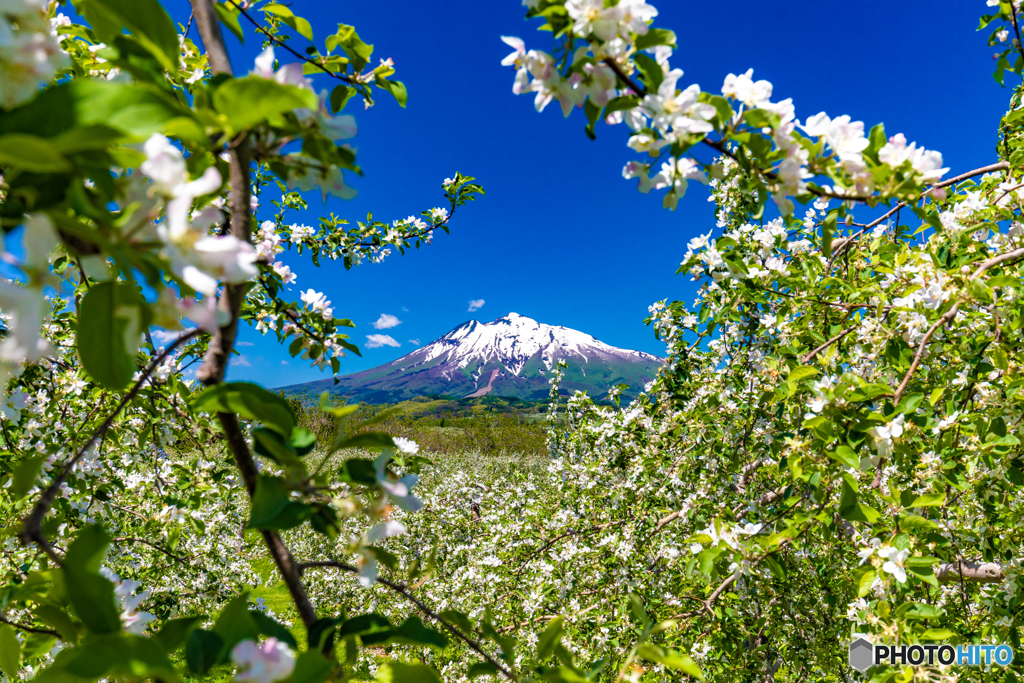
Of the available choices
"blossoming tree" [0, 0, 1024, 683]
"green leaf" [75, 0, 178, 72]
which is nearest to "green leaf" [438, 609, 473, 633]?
"blossoming tree" [0, 0, 1024, 683]

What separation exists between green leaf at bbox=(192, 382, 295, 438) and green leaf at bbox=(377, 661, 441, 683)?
1.33 feet

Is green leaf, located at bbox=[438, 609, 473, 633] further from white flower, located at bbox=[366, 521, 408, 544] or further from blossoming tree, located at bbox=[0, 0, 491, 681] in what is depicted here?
white flower, located at bbox=[366, 521, 408, 544]

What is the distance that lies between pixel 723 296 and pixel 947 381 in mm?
1293

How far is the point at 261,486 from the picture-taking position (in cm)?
68

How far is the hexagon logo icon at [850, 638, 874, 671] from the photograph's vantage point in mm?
1998

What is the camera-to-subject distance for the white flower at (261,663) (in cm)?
58

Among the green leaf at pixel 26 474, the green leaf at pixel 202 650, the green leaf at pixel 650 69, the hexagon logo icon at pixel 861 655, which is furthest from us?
the hexagon logo icon at pixel 861 655

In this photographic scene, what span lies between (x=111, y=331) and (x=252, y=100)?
1.08 ft

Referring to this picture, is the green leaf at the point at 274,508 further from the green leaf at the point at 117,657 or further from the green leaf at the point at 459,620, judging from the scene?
the green leaf at the point at 459,620

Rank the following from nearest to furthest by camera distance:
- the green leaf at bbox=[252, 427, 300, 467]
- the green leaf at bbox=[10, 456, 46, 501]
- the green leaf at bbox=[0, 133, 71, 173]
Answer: the green leaf at bbox=[0, 133, 71, 173] < the green leaf at bbox=[252, 427, 300, 467] < the green leaf at bbox=[10, 456, 46, 501]

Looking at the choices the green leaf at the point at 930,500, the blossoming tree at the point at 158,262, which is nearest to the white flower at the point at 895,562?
the green leaf at the point at 930,500

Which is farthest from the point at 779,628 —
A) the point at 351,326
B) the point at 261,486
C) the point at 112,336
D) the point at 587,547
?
the point at 112,336
